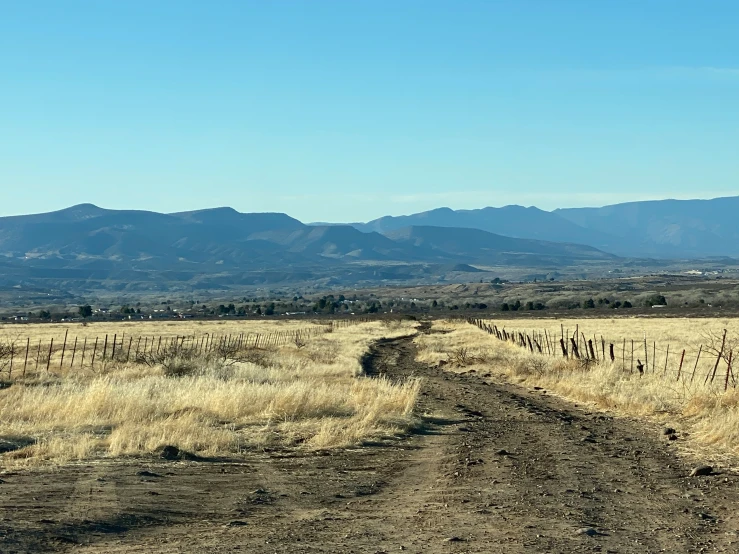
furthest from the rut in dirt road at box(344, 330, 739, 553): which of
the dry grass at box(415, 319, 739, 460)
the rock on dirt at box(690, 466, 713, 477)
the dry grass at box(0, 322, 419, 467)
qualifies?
the dry grass at box(0, 322, 419, 467)

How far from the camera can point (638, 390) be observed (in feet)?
66.3

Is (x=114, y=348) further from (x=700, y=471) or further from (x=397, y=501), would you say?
(x=700, y=471)

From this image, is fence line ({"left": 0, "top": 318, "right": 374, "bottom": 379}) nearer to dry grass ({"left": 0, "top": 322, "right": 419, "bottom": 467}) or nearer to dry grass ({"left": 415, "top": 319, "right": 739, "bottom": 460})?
dry grass ({"left": 0, "top": 322, "right": 419, "bottom": 467})

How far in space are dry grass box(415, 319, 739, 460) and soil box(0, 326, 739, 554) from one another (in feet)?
2.84

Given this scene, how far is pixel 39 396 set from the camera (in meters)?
18.2

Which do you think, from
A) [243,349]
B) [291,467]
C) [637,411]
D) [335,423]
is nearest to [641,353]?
[243,349]

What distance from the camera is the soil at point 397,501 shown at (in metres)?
8.34

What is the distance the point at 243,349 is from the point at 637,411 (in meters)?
24.3

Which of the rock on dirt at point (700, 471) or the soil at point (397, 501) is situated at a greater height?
the rock on dirt at point (700, 471)

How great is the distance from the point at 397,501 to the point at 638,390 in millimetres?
11342

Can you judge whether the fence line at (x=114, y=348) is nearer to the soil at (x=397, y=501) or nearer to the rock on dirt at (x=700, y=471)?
the soil at (x=397, y=501)

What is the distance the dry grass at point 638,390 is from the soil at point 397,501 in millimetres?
867

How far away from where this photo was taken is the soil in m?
8.34

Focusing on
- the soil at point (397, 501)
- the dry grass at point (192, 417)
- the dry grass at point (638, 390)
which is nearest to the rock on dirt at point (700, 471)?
the soil at point (397, 501)
